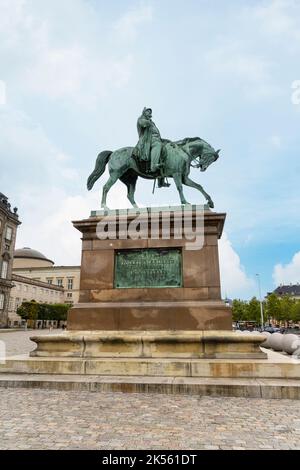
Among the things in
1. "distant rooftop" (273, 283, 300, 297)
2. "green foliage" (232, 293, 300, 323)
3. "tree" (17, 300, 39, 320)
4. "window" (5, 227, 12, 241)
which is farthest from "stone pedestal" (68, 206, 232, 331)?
"distant rooftop" (273, 283, 300, 297)

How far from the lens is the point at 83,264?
34.5 ft

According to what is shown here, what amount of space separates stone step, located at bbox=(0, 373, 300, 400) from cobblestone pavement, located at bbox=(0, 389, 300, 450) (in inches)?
9.6

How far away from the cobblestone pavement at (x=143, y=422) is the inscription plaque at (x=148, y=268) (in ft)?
11.4

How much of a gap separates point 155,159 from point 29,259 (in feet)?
323

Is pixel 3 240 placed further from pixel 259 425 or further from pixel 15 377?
pixel 259 425

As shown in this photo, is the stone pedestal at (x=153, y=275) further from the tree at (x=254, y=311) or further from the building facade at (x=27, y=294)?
the tree at (x=254, y=311)

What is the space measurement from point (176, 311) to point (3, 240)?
62.0 meters

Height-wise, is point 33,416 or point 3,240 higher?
point 3,240

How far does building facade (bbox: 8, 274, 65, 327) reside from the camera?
71188 mm

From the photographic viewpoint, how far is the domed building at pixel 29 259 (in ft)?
335

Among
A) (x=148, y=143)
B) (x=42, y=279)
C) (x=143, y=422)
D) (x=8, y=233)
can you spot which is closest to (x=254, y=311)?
(x=8, y=233)

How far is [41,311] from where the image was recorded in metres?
67.5
